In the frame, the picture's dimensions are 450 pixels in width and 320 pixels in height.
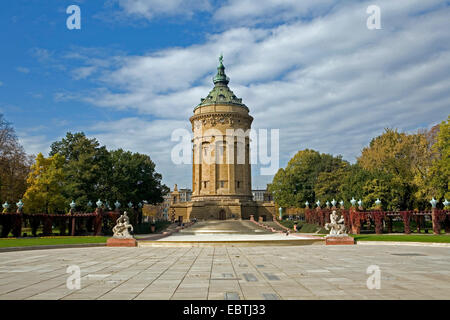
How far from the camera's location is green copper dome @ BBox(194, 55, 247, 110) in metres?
81.4

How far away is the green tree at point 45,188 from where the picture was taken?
149 feet

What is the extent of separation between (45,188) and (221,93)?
47.0m

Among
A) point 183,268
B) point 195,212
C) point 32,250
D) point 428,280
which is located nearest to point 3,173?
point 32,250

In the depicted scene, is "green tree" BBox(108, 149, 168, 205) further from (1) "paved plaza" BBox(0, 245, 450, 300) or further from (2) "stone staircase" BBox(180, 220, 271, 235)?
(1) "paved plaza" BBox(0, 245, 450, 300)

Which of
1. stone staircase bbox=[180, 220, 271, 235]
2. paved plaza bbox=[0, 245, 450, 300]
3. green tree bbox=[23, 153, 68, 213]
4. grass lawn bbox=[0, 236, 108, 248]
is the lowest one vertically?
stone staircase bbox=[180, 220, 271, 235]

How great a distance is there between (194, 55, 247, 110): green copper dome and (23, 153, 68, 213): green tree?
40.4 meters

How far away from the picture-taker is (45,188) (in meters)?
45.9

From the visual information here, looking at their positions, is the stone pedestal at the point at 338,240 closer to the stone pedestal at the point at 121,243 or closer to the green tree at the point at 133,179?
the stone pedestal at the point at 121,243

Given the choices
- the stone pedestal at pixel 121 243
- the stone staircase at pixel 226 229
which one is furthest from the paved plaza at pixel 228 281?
the stone staircase at pixel 226 229

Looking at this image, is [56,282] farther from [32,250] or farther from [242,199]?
[242,199]

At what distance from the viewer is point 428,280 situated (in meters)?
10.7

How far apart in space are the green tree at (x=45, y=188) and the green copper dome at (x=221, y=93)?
40363mm

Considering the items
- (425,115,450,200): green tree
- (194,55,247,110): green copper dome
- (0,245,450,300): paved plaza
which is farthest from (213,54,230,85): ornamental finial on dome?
(0,245,450,300): paved plaza
